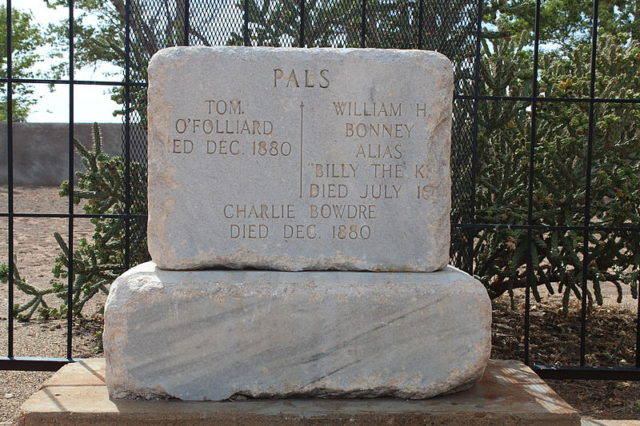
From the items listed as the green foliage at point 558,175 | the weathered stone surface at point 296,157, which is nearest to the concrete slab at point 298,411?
the weathered stone surface at point 296,157

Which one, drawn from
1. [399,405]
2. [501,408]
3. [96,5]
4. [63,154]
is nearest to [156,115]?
[399,405]

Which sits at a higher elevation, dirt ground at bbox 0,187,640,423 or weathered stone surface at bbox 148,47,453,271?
weathered stone surface at bbox 148,47,453,271

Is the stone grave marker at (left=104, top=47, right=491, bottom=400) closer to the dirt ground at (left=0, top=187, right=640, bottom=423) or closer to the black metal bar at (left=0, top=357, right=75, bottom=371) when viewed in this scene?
the black metal bar at (left=0, top=357, right=75, bottom=371)

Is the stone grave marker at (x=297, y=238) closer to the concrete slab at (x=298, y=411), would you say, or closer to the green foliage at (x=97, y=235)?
the concrete slab at (x=298, y=411)

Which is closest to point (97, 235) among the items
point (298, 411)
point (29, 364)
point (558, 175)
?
point (29, 364)

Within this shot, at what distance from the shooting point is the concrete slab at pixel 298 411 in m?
2.62

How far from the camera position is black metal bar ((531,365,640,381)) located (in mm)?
3721

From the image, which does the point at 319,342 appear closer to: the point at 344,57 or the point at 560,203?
the point at 344,57

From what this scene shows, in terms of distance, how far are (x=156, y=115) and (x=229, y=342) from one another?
2.98 ft

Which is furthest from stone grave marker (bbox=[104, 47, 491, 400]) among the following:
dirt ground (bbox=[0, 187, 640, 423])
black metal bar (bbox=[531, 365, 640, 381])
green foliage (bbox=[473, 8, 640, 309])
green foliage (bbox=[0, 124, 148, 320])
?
green foliage (bbox=[473, 8, 640, 309])

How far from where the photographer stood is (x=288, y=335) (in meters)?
2.78

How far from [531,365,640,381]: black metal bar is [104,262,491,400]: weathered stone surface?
1.05 meters

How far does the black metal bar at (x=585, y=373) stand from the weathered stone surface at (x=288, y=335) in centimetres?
105

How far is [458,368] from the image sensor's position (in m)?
2.83
